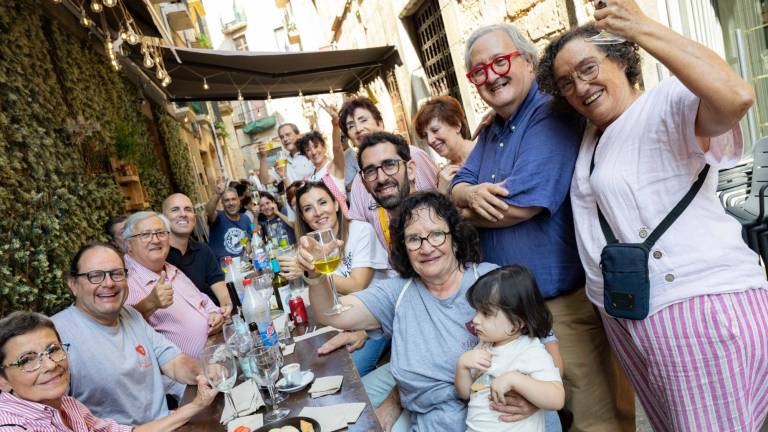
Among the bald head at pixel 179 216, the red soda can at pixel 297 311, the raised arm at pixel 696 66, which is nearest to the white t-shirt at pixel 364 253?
the red soda can at pixel 297 311

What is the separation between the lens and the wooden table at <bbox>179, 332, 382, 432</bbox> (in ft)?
5.15

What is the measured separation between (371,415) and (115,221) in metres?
3.65

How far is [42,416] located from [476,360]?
1.50 meters

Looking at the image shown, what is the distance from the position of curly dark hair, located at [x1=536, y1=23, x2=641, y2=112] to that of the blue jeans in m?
1.52

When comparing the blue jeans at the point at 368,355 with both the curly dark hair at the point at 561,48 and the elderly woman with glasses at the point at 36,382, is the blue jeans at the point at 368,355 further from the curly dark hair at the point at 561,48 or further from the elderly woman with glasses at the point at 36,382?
the curly dark hair at the point at 561,48

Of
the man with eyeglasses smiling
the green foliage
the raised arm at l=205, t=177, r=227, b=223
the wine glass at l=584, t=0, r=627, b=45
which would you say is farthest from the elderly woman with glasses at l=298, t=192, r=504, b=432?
the green foliage

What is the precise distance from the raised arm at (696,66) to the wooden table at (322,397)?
1297 millimetres

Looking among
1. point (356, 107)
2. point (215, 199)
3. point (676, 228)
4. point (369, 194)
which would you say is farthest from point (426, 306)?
point (215, 199)

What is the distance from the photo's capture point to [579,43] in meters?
1.56

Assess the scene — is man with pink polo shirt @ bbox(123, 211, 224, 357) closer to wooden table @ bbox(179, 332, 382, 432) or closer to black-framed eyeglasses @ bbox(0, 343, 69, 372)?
wooden table @ bbox(179, 332, 382, 432)

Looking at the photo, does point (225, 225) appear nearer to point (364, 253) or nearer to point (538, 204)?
point (364, 253)

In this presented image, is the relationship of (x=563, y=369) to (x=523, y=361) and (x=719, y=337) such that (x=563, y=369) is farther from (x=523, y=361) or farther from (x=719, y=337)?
(x=719, y=337)

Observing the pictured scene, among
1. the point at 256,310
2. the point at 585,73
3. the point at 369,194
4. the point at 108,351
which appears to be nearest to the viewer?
the point at 585,73

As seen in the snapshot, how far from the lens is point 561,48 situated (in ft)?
5.32
